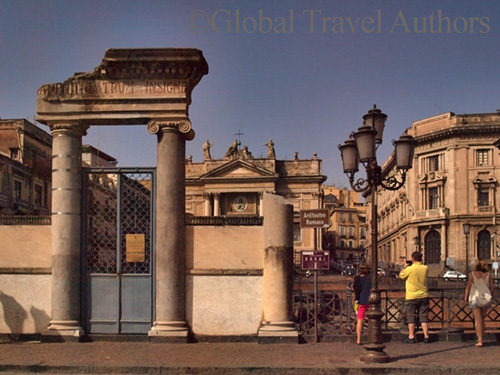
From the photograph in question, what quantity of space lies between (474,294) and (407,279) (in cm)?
121

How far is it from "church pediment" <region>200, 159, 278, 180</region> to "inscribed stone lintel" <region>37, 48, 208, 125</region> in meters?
72.7

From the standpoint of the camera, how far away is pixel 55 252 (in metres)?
13.5

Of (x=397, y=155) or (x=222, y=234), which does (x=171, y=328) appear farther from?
(x=397, y=155)

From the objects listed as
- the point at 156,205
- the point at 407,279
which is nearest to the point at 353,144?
the point at 407,279

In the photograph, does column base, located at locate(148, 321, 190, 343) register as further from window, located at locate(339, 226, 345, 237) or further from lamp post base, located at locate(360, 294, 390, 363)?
window, located at locate(339, 226, 345, 237)

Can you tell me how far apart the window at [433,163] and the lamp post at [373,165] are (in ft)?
202

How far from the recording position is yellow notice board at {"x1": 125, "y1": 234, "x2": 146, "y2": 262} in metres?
13.6

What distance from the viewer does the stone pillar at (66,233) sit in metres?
13.3

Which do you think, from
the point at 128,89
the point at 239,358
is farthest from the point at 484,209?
the point at 239,358

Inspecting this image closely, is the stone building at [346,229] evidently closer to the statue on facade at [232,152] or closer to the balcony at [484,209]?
the statue on facade at [232,152]

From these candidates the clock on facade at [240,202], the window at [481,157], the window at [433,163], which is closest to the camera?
the window at [481,157]

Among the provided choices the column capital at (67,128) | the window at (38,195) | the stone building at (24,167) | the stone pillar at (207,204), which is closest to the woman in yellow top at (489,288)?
the column capital at (67,128)

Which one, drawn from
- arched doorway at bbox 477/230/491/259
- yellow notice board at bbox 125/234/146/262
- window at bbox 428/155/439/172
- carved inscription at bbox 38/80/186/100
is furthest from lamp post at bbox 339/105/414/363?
window at bbox 428/155/439/172

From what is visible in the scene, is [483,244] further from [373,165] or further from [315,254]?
[373,165]
